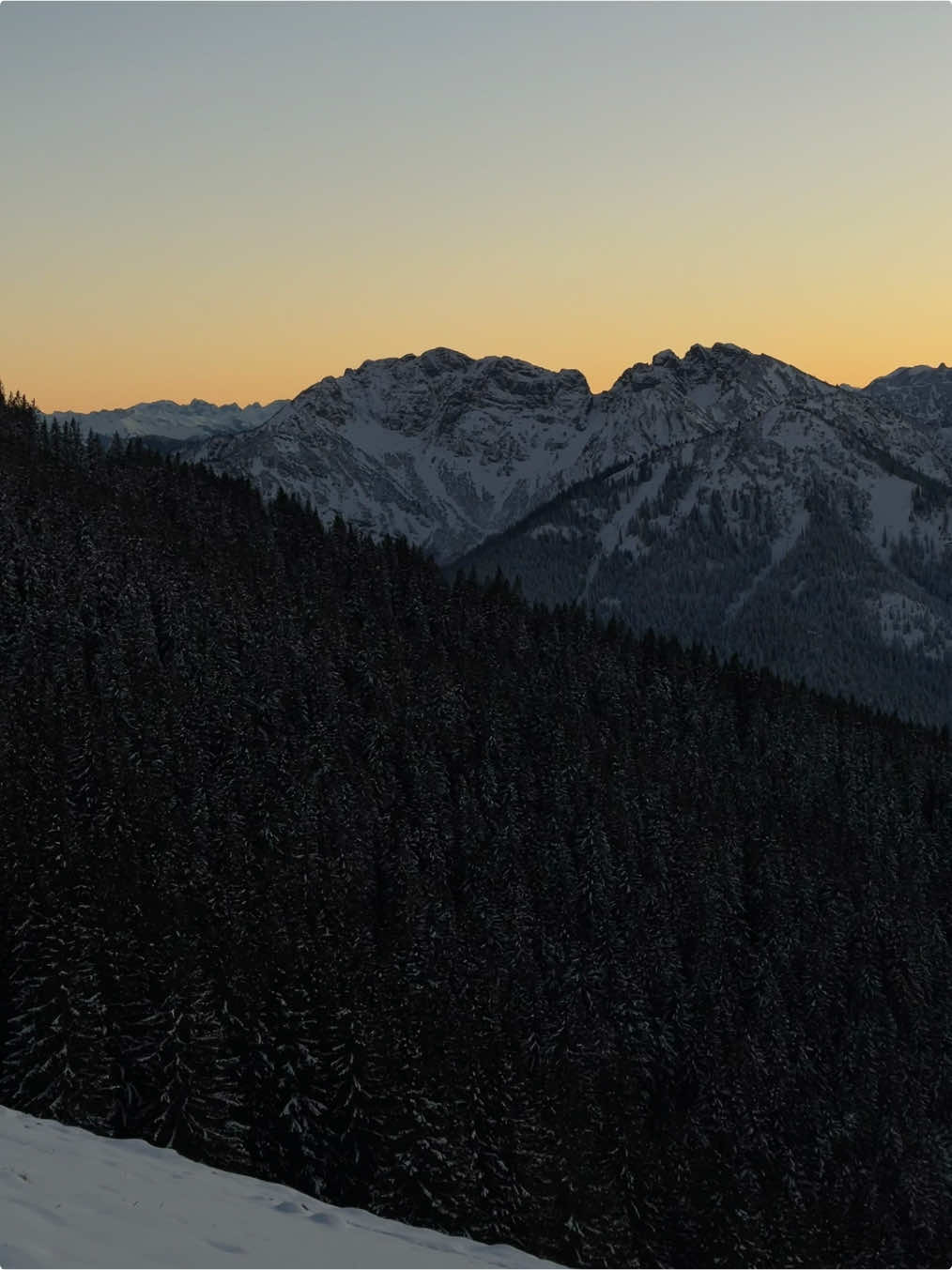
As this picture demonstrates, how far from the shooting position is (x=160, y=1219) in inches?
716

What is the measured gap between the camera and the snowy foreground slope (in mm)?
16078

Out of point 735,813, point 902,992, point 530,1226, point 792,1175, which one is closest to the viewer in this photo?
point 530,1226

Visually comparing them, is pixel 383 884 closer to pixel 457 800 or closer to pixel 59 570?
pixel 457 800

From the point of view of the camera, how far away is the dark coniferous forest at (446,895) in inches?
1959

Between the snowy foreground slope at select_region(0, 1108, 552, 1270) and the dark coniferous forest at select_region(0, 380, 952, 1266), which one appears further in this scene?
the dark coniferous forest at select_region(0, 380, 952, 1266)

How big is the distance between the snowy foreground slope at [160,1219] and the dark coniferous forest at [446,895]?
69.9ft

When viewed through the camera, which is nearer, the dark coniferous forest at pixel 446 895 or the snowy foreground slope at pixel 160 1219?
the snowy foreground slope at pixel 160 1219

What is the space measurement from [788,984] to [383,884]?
39.3m

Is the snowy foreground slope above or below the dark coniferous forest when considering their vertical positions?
above

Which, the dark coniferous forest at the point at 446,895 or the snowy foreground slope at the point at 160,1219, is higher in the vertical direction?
the snowy foreground slope at the point at 160,1219

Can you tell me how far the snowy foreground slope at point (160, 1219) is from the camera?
1608cm

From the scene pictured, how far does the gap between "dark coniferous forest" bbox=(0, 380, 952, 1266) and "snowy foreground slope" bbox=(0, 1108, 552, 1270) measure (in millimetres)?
21320

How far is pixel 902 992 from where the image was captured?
11825cm

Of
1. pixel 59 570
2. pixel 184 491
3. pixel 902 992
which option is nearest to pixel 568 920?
pixel 902 992
